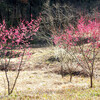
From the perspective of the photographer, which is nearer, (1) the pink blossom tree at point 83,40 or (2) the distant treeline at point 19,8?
(1) the pink blossom tree at point 83,40

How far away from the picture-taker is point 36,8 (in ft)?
81.7

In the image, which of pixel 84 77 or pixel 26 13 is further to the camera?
pixel 26 13

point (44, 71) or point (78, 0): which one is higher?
point (78, 0)

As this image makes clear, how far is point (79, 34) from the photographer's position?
6.46 m

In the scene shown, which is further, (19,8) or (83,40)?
(19,8)

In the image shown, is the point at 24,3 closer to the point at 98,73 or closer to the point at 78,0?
the point at 78,0

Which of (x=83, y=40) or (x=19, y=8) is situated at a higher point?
(x=19, y=8)

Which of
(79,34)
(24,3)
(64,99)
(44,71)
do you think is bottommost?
(44,71)

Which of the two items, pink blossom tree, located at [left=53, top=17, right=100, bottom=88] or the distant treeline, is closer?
pink blossom tree, located at [left=53, top=17, right=100, bottom=88]

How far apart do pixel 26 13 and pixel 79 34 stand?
1968cm

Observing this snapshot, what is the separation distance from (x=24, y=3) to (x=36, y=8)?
2049 millimetres

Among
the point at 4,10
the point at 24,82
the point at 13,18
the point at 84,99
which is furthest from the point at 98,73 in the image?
the point at 4,10

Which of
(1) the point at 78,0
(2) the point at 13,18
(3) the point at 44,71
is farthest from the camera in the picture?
(1) the point at 78,0

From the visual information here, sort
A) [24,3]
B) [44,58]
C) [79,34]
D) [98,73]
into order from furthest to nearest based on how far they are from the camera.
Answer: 1. [24,3]
2. [44,58]
3. [98,73]
4. [79,34]
